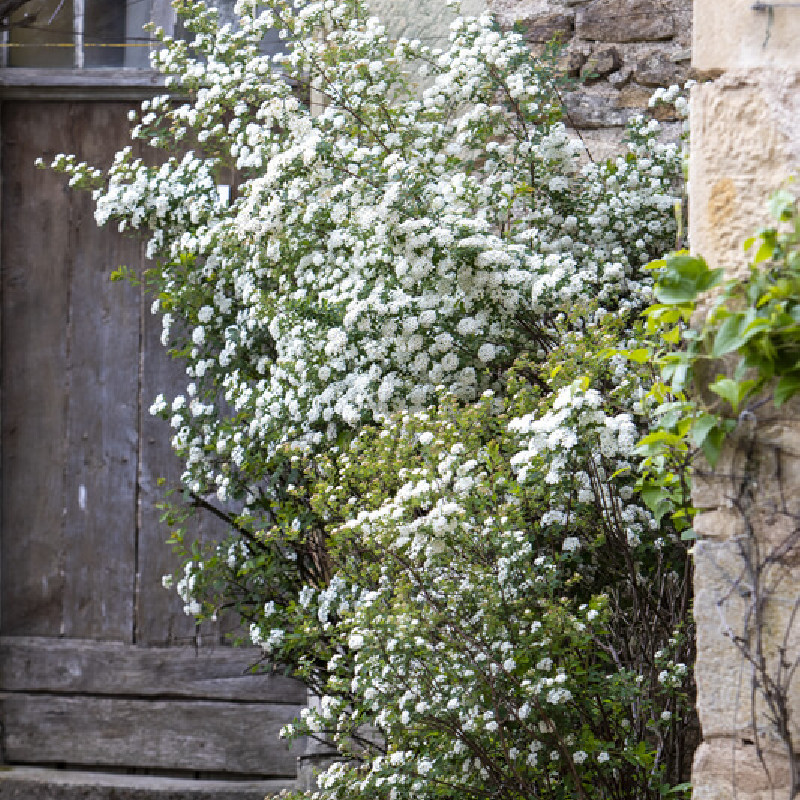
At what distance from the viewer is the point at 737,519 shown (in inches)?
70.1

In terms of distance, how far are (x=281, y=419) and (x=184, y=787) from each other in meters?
1.60

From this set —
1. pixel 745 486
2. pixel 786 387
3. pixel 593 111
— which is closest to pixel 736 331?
pixel 786 387

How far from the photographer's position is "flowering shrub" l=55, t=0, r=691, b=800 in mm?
2535

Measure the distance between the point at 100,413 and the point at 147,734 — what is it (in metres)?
1.24

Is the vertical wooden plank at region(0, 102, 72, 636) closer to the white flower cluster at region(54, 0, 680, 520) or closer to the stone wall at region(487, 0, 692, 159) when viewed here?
the white flower cluster at region(54, 0, 680, 520)

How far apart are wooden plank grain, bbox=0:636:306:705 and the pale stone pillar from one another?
2.58 meters

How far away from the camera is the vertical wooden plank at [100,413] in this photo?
4312 mm

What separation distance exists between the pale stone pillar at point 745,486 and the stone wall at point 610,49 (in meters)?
2.22

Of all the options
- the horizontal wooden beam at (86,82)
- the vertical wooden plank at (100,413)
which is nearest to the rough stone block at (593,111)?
the horizontal wooden beam at (86,82)

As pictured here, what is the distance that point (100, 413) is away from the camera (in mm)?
4336

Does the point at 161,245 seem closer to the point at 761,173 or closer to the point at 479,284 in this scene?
the point at 479,284

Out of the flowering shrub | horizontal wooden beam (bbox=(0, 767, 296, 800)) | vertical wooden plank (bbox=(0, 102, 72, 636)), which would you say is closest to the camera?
the flowering shrub

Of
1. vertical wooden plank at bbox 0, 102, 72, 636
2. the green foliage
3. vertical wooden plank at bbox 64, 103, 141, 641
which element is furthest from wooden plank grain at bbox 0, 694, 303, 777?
the green foliage

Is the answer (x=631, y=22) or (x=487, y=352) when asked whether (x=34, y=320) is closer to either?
(x=487, y=352)
